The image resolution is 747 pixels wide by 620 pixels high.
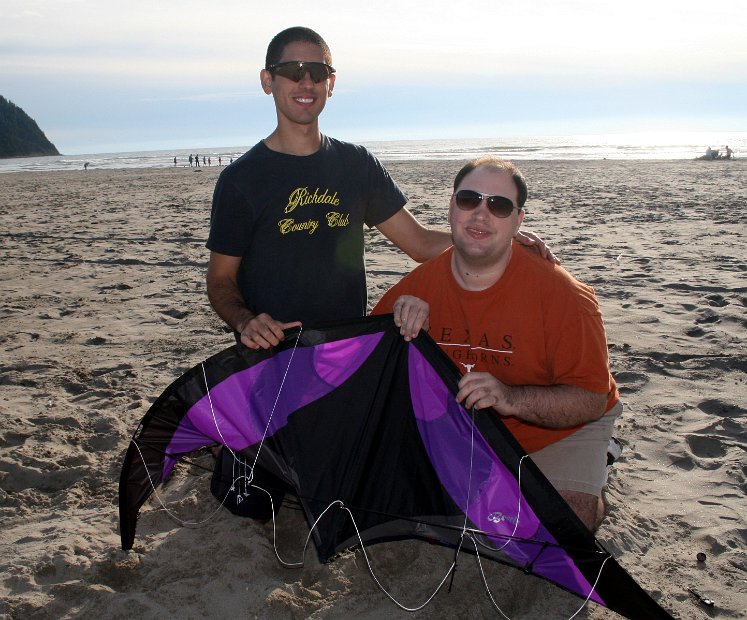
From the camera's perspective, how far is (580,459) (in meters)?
3.02

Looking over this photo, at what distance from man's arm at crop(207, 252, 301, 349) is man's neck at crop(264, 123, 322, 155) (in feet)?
2.06

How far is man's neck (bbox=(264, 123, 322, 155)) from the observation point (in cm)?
336

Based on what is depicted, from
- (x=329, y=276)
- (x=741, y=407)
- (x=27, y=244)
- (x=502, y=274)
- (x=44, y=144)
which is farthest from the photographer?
(x=44, y=144)

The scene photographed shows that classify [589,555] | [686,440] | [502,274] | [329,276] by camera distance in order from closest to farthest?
1. [589,555]
2. [502,274]
3. [329,276]
4. [686,440]

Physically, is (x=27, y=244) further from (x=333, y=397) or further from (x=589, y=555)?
(x=589, y=555)

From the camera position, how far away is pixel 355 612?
2592 mm

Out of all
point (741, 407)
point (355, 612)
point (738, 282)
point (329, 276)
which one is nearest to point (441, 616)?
point (355, 612)

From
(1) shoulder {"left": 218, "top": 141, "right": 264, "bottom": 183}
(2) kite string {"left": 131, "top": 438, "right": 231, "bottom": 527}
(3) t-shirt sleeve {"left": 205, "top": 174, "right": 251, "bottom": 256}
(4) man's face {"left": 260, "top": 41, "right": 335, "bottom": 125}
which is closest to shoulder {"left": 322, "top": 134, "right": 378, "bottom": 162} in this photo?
(4) man's face {"left": 260, "top": 41, "right": 335, "bottom": 125}

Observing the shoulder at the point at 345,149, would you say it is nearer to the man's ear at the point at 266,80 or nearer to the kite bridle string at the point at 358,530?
the man's ear at the point at 266,80

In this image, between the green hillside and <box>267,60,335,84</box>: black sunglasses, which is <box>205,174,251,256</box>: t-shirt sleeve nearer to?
<box>267,60,335,84</box>: black sunglasses

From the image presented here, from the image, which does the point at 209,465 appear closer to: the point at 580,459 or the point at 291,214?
the point at 291,214

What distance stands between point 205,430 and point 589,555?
179 centimetres

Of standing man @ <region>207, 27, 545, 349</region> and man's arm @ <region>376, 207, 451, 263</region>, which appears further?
man's arm @ <region>376, 207, 451, 263</region>

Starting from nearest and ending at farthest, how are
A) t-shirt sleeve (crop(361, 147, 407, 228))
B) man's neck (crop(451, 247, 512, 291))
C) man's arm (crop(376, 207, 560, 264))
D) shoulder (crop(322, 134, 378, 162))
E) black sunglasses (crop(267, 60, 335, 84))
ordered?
man's neck (crop(451, 247, 512, 291))
black sunglasses (crop(267, 60, 335, 84))
shoulder (crop(322, 134, 378, 162))
t-shirt sleeve (crop(361, 147, 407, 228))
man's arm (crop(376, 207, 560, 264))
